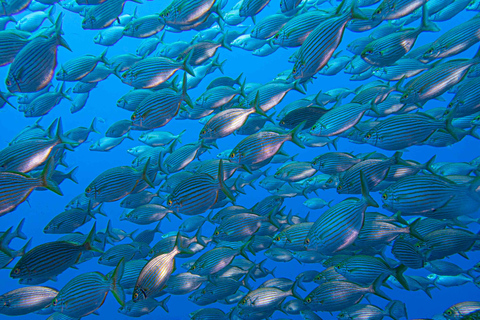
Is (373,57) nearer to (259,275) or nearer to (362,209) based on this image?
(362,209)

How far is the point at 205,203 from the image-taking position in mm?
3500

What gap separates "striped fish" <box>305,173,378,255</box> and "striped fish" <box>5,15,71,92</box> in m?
3.62

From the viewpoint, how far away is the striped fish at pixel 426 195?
120 inches

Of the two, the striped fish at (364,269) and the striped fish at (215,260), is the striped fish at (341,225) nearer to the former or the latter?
the striped fish at (364,269)

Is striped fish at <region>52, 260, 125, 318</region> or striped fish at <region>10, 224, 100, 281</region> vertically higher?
striped fish at <region>10, 224, 100, 281</region>

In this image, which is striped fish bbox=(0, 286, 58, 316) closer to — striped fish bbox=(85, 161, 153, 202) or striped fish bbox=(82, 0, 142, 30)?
striped fish bbox=(85, 161, 153, 202)

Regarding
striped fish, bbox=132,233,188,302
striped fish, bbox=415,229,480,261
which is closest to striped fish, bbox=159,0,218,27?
striped fish, bbox=132,233,188,302

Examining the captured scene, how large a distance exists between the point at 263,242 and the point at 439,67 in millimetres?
3904

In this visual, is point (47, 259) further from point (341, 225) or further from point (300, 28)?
point (300, 28)

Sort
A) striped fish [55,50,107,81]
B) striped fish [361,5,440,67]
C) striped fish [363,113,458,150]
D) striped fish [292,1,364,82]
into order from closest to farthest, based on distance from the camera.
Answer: striped fish [292,1,364,82]
striped fish [363,113,458,150]
striped fish [361,5,440,67]
striped fish [55,50,107,81]

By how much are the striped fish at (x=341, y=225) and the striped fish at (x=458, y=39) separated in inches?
107

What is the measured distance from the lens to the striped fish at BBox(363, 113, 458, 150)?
3.41m

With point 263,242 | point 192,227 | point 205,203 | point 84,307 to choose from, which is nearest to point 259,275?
point 263,242

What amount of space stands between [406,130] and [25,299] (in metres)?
5.50
